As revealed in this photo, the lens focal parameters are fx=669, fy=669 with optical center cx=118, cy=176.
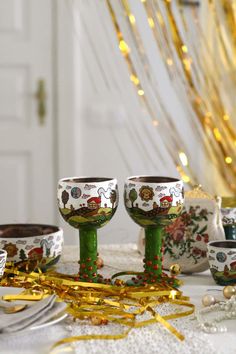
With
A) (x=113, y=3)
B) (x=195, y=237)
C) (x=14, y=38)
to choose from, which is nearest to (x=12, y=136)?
(x=14, y=38)

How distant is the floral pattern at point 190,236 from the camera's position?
1.26 meters

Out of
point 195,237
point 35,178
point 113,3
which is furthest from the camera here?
point 35,178

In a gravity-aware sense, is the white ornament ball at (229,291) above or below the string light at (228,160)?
below

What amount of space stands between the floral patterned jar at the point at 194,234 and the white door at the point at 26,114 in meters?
1.90

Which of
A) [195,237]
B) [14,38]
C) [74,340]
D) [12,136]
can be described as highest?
[14,38]

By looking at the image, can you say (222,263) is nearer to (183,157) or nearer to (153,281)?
(153,281)

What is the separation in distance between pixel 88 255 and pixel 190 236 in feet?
0.78

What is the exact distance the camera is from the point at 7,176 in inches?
123

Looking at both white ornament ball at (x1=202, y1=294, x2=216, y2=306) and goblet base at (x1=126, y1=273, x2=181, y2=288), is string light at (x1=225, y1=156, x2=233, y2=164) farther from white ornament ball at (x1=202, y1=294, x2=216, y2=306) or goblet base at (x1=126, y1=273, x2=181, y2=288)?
white ornament ball at (x1=202, y1=294, x2=216, y2=306)

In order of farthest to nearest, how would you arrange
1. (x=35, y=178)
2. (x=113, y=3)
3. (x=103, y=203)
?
(x=35, y=178)
(x=113, y=3)
(x=103, y=203)

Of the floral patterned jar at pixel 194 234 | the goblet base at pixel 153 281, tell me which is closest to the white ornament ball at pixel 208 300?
the goblet base at pixel 153 281

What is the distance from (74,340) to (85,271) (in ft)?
0.89

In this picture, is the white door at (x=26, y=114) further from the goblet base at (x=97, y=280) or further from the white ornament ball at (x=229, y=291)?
the white ornament ball at (x=229, y=291)

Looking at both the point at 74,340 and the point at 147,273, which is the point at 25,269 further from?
the point at 74,340
